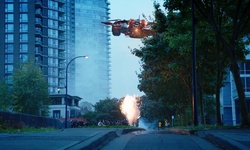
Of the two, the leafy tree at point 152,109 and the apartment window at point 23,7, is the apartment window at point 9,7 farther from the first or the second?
the leafy tree at point 152,109

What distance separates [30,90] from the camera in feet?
208

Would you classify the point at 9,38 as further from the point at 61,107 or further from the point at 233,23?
the point at 233,23

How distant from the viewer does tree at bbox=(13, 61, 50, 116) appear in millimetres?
63938

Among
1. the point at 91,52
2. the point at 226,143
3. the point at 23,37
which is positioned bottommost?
the point at 226,143

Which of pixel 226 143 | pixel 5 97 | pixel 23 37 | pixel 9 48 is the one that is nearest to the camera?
pixel 226 143

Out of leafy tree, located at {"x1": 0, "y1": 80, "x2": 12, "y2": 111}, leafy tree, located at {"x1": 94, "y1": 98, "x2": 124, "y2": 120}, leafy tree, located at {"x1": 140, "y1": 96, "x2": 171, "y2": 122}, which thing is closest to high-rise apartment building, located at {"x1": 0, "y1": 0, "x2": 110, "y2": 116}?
leafy tree, located at {"x1": 0, "y1": 80, "x2": 12, "y2": 111}

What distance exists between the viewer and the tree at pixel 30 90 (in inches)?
2517

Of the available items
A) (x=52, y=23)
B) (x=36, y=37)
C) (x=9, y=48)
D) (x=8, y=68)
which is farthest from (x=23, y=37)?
(x=52, y=23)

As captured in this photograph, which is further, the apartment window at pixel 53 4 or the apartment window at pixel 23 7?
the apartment window at pixel 53 4

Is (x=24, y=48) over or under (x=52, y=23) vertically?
under

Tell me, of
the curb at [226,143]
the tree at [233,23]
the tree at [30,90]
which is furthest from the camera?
the tree at [30,90]

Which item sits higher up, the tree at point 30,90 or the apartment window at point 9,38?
the apartment window at point 9,38

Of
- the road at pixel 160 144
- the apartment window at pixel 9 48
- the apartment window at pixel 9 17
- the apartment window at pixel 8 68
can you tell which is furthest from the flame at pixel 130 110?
the road at pixel 160 144

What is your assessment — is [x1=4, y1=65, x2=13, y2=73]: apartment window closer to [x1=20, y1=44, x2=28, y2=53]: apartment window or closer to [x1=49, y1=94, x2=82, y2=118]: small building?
[x1=20, y1=44, x2=28, y2=53]: apartment window
